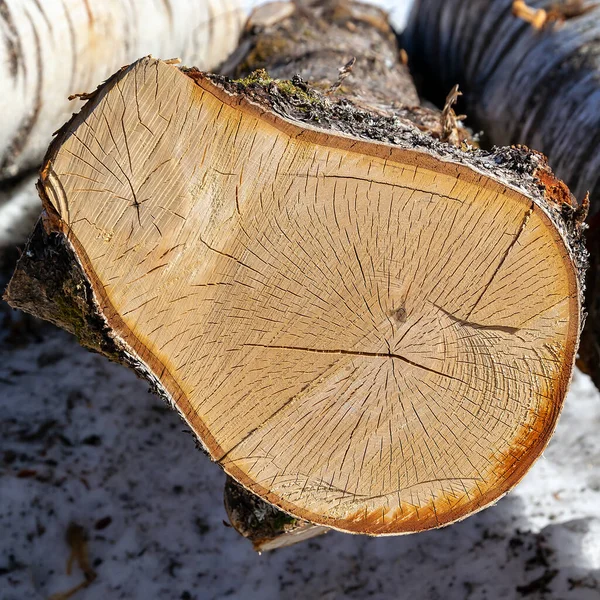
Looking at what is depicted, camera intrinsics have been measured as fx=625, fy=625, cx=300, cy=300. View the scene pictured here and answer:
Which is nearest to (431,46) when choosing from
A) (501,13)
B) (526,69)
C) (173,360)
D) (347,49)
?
(501,13)

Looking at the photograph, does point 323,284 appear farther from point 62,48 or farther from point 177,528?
point 62,48

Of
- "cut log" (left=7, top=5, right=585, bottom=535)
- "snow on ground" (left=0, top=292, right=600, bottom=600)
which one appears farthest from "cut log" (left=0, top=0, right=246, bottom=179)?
"cut log" (left=7, top=5, right=585, bottom=535)

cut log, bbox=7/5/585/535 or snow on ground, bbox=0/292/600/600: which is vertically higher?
cut log, bbox=7/5/585/535

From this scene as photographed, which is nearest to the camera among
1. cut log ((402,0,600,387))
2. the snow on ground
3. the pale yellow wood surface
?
the pale yellow wood surface

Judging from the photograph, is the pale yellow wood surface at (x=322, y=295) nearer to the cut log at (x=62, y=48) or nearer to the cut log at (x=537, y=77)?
the cut log at (x=537, y=77)

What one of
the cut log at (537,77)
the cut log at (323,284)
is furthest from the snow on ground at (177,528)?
the cut log at (323,284)

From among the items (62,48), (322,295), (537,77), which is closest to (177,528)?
(322,295)

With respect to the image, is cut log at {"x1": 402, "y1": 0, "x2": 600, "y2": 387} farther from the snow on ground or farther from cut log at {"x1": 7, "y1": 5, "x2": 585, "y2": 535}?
cut log at {"x1": 7, "y1": 5, "x2": 585, "y2": 535}
